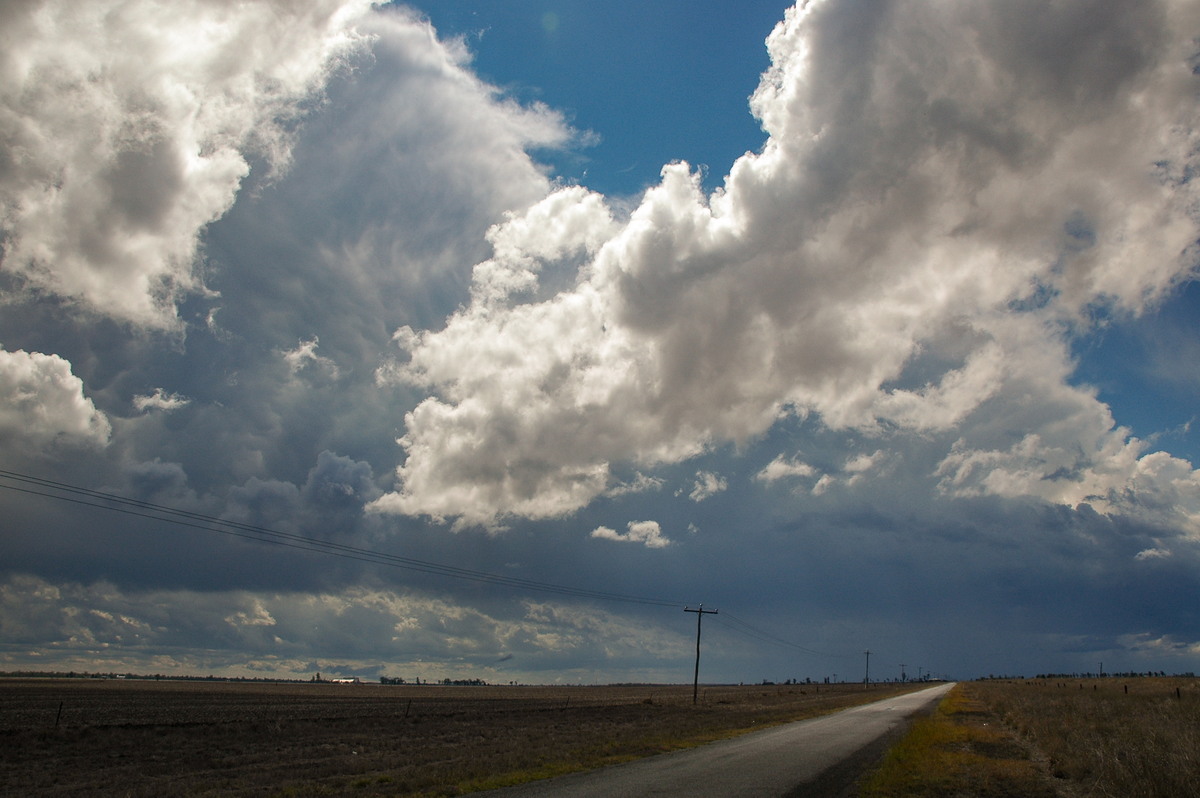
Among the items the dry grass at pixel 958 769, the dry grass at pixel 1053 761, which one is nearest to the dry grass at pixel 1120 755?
the dry grass at pixel 1053 761

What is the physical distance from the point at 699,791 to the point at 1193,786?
432 inches

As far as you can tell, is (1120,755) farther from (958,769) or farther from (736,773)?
(736,773)

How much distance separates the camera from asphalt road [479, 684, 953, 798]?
59.4 ft

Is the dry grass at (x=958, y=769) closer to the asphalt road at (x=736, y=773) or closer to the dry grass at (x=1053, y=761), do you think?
the dry grass at (x=1053, y=761)

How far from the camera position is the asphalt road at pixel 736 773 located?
18094 mm

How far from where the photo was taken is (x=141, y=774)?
29828 millimetres

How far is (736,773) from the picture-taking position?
21250mm

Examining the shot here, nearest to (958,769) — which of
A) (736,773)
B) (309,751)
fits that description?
(736,773)

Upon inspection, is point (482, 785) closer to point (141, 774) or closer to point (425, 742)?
point (141, 774)

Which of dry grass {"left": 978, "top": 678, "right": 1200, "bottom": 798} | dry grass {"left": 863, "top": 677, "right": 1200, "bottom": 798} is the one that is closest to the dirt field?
dry grass {"left": 863, "top": 677, "right": 1200, "bottom": 798}

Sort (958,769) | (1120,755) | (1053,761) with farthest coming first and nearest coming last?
(1053,761) → (958,769) → (1120,755)

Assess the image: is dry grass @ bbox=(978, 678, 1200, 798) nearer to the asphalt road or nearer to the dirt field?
the asphalt road

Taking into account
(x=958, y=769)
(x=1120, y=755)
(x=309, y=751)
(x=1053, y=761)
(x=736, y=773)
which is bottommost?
(x=309, y=751)

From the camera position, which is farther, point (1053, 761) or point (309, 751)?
point (309, 751)
